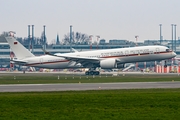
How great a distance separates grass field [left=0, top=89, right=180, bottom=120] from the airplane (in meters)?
47.8

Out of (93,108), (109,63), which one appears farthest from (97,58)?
(93,108)

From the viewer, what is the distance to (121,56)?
274 feet

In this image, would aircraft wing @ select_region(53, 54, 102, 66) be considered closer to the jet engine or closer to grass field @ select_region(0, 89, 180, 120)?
the jet engine

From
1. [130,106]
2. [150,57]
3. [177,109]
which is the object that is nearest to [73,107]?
[130,106]

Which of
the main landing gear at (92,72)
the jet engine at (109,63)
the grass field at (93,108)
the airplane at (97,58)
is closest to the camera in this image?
the grass field at (93,108)

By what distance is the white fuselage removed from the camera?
270ft

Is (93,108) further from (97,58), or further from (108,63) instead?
(97,58)

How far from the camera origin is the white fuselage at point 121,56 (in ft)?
270

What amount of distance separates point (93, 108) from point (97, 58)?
56803 mm

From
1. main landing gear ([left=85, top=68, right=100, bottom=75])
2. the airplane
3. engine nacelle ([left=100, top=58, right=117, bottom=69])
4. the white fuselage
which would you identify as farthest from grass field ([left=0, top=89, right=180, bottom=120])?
main landing gear ([left=85, top=68, right=100, bottom=75])

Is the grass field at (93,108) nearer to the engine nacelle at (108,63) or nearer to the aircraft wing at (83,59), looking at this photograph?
the engine nacelle at (108,63)

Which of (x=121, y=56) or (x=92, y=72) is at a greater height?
(x=121, y=56)

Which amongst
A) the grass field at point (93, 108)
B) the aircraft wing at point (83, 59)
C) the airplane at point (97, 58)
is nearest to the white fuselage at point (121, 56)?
the airplane at point (97, 58)

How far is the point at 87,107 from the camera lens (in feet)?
96.5
